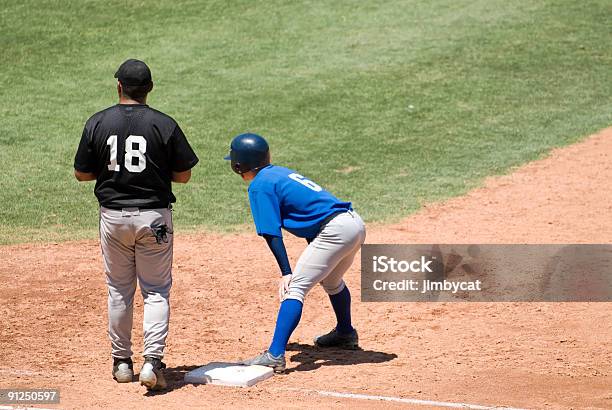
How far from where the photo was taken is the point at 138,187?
6.46m

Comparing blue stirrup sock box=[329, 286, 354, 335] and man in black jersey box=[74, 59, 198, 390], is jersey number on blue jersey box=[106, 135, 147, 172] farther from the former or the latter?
blue stirrup sock box=[329, 286, 354, 335]

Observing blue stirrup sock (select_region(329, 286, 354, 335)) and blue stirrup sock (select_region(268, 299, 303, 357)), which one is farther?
blue stirrup sock (select_region(329, 286, 354, 335))

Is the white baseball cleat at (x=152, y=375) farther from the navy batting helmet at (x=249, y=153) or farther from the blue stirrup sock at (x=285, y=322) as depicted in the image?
the navy batting helmet at (x=249, y=153)

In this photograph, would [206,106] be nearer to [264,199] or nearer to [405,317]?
[405,317]

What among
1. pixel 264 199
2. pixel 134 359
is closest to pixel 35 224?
pixel 134 359

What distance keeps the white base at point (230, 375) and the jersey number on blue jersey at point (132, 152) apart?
1.46 meters

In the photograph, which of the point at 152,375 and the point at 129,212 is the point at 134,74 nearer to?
the point at 129,212

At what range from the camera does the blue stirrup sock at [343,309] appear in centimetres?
757

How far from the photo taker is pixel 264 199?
6812 mm

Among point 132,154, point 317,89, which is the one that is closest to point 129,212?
point 132,154

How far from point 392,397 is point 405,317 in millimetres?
2215

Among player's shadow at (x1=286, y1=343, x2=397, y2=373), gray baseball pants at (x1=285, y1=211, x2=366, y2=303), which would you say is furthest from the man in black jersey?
player's shadow at (x1=286, y1=343, x2=397, y2=373)

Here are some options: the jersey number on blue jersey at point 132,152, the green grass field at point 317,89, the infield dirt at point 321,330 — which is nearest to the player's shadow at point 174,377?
the infield dirt at point 321,330

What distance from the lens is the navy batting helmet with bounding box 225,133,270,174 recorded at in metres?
6.95
